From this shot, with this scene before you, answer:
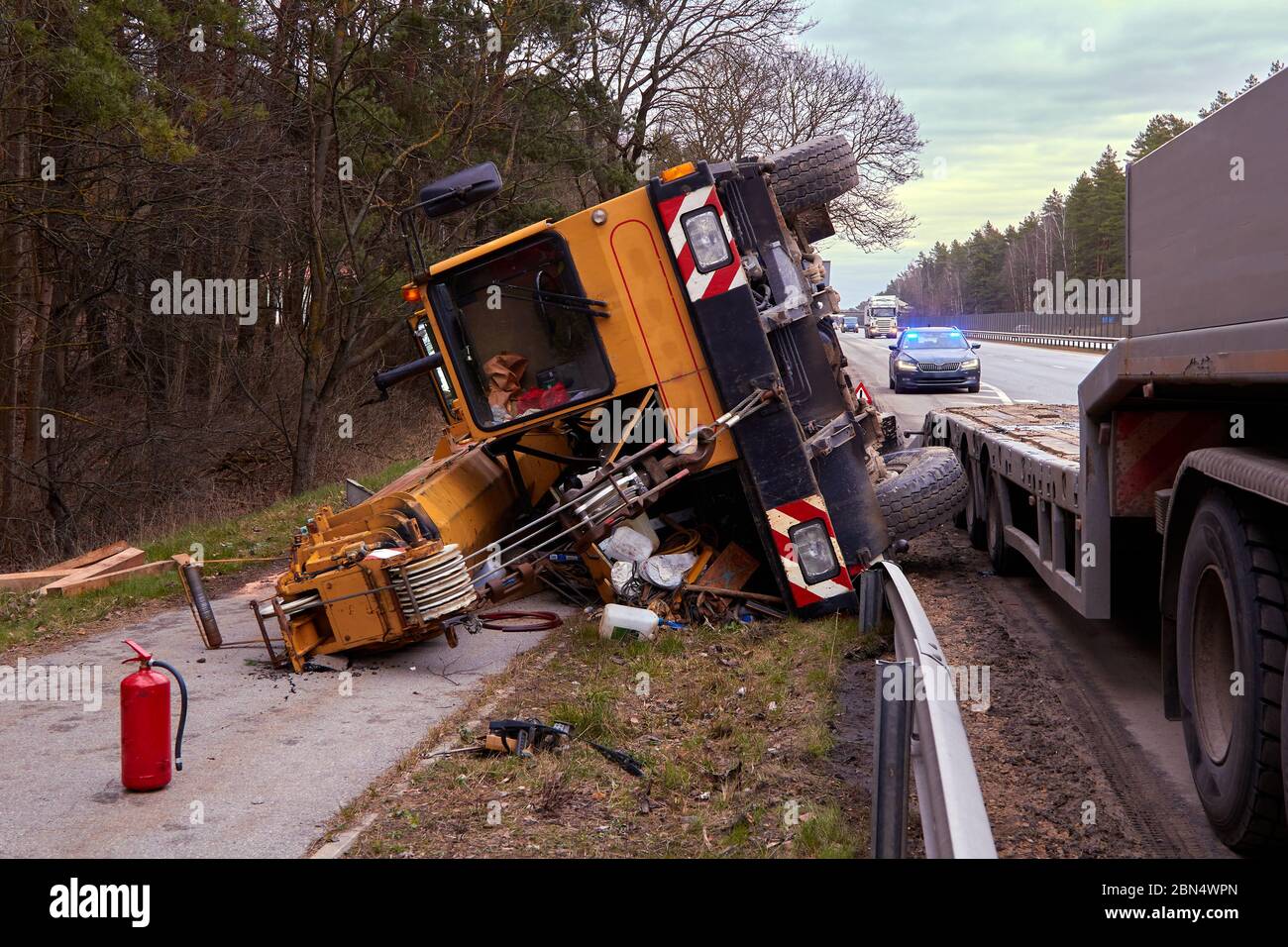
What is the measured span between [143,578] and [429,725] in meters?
5.36

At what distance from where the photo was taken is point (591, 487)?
27.4ft

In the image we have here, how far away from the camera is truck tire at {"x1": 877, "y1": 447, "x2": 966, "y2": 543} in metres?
9.18

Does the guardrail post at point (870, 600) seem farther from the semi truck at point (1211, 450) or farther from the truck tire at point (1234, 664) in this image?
the truck tire at point (1234, 664)

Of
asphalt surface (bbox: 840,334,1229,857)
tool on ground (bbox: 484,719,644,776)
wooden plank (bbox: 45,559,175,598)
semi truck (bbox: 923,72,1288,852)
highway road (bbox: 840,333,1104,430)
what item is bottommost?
asphalt surface (bbox: 840,334,1229,857)

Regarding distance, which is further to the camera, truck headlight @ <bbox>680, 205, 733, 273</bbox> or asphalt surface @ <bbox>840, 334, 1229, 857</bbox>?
truck headlight @ <bbox>680, 205, 733, 273</bbox>

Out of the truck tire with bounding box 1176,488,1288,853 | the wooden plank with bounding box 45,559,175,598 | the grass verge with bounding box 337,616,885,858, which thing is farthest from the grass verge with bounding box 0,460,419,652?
the truck tire with bounding box 1176,488,1288,853

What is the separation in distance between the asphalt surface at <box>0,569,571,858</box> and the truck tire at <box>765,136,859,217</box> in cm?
379

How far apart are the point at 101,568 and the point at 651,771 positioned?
24.0 ft

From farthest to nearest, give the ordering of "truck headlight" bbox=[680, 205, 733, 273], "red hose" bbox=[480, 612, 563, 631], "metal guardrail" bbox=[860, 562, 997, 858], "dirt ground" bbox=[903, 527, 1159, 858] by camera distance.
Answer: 1. "red hose" bbox=[480, 612, 563, 631]
2. "truck headlight" bbox=[680, 205, 733, 273]
3. "dirt ground" bbox=[903, 527, 1159, 858]
4. "metal guardrail" bbox=[860, 562, 997, 858]

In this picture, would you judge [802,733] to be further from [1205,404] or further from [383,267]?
[383,267]

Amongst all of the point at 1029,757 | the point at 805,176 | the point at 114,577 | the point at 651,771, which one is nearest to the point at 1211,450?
the point at 1029,757

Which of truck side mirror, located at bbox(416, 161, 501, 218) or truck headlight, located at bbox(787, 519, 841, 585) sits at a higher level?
truck side mirror, located at bbox(416, 161, 501, 218)

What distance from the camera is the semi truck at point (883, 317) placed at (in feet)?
268

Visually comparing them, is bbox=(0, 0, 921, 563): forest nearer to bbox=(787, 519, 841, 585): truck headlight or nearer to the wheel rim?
bbox=(787, 519, 841, 585): truck headlight
